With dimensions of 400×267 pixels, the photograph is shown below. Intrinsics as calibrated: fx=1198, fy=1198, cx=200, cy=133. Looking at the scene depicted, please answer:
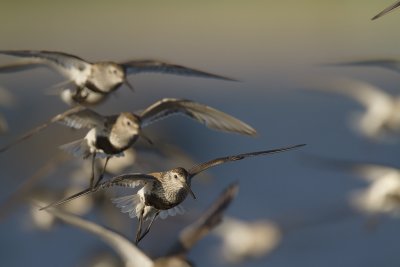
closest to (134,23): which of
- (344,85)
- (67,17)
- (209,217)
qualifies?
(67,17)

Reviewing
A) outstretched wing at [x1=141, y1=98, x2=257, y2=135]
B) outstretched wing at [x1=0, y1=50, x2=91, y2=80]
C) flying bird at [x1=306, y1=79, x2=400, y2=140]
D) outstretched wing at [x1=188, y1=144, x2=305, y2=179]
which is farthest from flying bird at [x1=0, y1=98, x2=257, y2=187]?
flying bird at [x1=306, y1=79, x2=400, y2=140]

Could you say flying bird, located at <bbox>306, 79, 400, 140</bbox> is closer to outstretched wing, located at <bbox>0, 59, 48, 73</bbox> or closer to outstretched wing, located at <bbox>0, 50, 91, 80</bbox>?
outstretched wing, located at <bbox>0, 59, 48, 73</bbox>

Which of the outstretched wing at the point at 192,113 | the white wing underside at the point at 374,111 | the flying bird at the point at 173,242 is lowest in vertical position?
the white wing underside at the point at 374,111

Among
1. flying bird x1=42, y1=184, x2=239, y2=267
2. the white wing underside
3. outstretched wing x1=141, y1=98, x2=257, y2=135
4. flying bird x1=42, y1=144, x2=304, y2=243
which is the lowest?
the white wing underside

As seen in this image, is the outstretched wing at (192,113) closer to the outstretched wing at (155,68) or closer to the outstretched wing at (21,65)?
the outstretched wing at (155,68)

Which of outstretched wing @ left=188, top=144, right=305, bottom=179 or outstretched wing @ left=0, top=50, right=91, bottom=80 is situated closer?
outstretched wing @ left=188, top=144, right=305, bottom=179

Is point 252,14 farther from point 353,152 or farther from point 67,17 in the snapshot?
point 353,152

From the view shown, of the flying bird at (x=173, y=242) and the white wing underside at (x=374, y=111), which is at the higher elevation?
the flying bird at (x=173, y=242)

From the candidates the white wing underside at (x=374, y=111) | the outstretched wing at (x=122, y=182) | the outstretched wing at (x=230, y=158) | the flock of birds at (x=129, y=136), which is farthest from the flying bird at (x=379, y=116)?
the outstretched wing at (x=122, y=182)

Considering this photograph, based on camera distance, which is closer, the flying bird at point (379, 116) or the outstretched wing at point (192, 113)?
the outstretched wing at point (192, 113)
